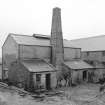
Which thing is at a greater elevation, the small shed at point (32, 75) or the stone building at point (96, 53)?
the stone building at point (96, 53)

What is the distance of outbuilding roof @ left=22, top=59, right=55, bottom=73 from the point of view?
19.2 meters

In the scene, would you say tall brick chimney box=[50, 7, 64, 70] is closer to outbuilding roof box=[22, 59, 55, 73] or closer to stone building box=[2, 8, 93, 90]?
stone building box=[2, 8, 93, 90]

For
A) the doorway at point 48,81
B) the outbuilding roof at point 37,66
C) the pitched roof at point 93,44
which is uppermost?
the pitched roof at point 93,44

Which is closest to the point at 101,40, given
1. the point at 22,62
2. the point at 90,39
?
the point at 90,39

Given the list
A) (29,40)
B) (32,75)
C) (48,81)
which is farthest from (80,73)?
(29,40)

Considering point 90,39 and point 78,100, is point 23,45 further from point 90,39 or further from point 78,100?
point 90,39

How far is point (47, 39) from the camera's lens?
89.9ft

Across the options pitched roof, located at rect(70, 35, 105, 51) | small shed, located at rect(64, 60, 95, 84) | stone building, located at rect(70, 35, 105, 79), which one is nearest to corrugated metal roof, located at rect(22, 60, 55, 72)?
small shed, located at rect(64, 60, 95, 84)

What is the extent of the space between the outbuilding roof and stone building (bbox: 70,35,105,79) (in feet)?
37.2

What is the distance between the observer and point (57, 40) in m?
24.1

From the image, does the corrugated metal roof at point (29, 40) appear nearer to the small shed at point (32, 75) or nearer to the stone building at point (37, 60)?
the stone building at point (37, 60)

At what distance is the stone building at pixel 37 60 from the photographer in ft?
62.8

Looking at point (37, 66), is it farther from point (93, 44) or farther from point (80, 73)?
point (93, 44)

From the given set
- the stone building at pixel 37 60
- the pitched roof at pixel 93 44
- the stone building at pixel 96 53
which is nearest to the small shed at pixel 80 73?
the stone building at pixel 37 60
